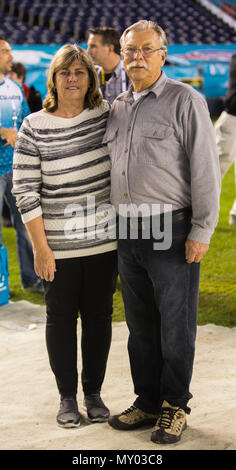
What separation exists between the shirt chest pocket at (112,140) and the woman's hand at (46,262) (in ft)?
1.64

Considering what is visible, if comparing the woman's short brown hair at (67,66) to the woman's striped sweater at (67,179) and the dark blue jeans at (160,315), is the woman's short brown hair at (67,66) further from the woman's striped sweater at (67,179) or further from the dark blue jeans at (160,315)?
the dark blue jeans at (160,315)

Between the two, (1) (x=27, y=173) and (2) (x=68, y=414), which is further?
(2) (x=68, y=414)

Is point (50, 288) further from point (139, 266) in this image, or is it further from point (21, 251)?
point (21, 251)

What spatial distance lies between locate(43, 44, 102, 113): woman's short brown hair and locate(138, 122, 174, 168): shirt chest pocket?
1.12ft

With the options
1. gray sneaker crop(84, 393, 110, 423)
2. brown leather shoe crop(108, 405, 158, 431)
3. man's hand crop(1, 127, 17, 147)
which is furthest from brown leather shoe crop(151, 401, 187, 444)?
man's hand crop(1, 127, 17, 147)

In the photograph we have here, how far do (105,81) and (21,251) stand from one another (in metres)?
1.56

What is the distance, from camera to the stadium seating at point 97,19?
21581mm

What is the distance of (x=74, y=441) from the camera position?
2771mm

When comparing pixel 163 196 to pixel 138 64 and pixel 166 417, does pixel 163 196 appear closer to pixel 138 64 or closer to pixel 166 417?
pixel 138 64

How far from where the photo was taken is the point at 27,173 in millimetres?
2725

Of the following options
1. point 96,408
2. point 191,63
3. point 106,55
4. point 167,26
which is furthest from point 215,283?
point 167,26

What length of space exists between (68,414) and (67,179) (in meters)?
1.11

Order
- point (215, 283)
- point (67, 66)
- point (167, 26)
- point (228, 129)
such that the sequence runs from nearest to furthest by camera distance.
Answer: point (67, 66) < point (215, 283) < point (228, 129) < point (167, 26)

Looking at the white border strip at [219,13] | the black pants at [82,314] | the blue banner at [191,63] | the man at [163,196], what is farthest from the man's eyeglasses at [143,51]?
the white border strip at [219,13]
